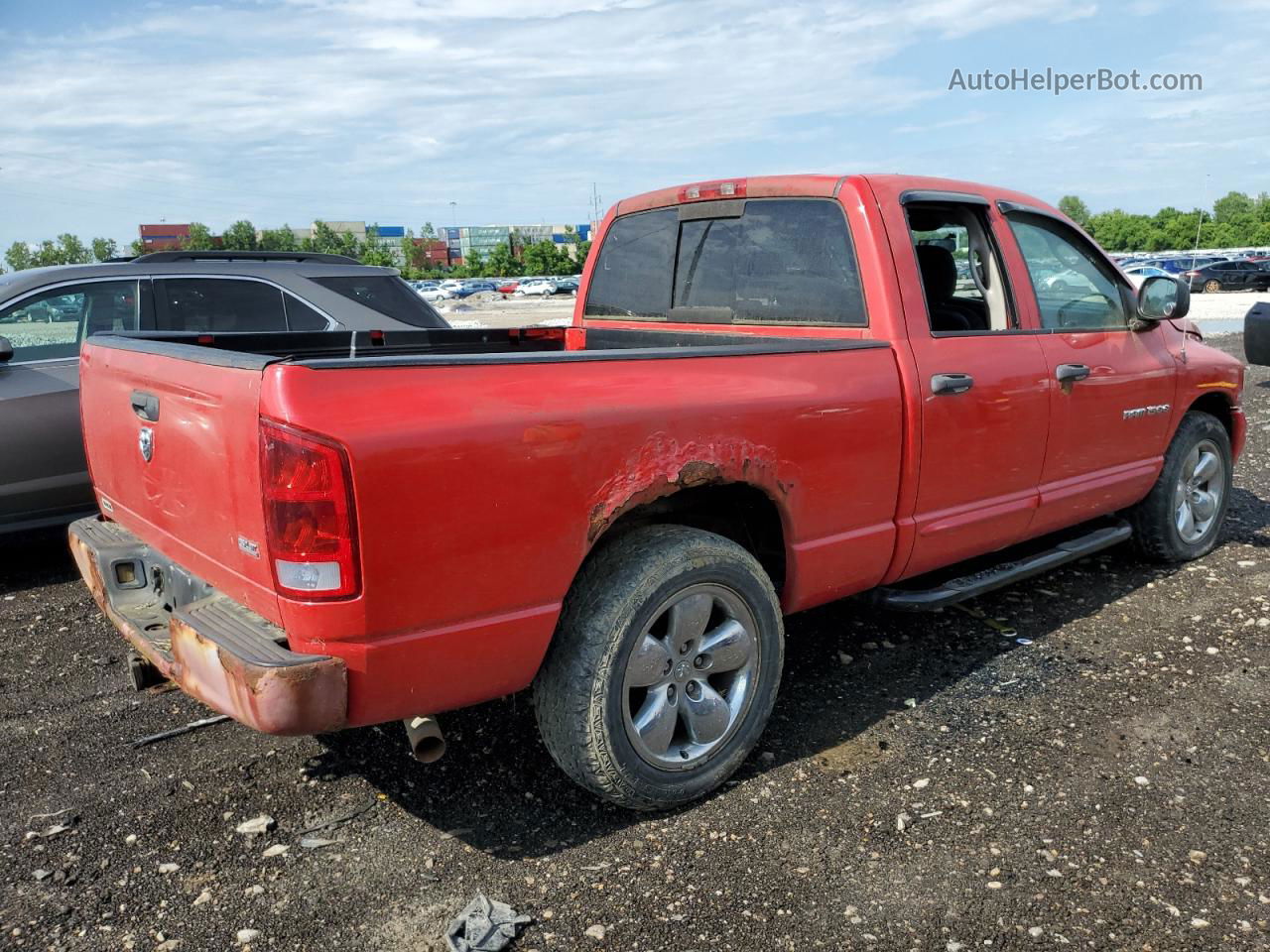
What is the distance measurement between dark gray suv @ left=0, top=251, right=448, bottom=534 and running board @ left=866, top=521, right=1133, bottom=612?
3.70m

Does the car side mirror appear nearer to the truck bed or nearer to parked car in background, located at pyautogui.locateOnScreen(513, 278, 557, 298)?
the truck bed

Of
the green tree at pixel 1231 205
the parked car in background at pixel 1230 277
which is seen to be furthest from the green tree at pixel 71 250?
the green tree at pixel 1231 205

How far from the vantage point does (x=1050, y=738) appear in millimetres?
3428

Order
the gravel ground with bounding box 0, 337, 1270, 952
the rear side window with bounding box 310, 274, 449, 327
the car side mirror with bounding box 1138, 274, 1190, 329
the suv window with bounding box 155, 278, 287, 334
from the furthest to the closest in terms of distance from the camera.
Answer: the rear side window with bounding box 310, 274, 449, 327
the suv window with bounding box 155, 278, 287, 334
the car side mirror with bounding box 1138, 274, 1190, 329
the gravel ground with bounding box 0, 337, 1270, 952

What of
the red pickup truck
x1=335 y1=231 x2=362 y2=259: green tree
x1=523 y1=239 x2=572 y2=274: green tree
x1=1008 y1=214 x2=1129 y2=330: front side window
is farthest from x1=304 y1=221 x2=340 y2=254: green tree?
the red pickup truck

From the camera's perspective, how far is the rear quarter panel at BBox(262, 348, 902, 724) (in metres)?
2.31

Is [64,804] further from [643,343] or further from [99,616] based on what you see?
[643,343]

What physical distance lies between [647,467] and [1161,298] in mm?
3130

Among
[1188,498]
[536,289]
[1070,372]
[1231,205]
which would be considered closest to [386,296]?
[1070,372]

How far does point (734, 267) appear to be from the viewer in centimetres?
409

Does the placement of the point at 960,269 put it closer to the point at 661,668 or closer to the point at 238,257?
the point at 661,668

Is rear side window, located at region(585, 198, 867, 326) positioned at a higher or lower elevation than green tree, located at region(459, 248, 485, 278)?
lower

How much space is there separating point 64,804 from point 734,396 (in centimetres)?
249

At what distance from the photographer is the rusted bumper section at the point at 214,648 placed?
7.64 ft
